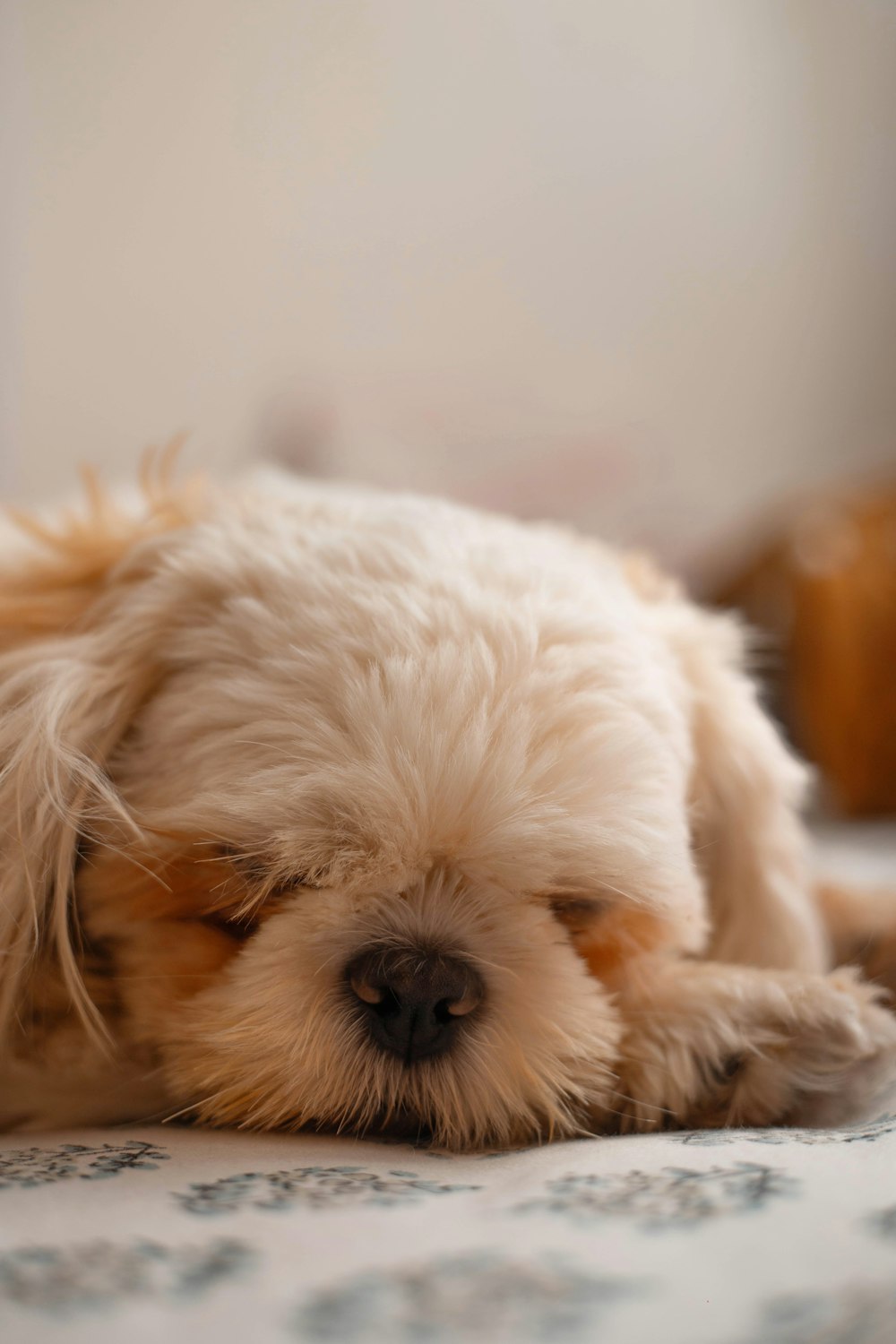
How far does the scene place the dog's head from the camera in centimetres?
95

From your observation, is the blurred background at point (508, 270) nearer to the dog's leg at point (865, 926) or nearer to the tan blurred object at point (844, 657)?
the tan blurred object at point (844, 657)

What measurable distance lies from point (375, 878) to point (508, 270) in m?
3.22

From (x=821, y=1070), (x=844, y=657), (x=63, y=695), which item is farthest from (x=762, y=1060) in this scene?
(x=844, y=657)

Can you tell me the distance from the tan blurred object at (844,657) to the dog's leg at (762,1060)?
194 cm

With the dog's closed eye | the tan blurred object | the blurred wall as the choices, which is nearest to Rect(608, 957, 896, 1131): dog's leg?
the dog's closed eye

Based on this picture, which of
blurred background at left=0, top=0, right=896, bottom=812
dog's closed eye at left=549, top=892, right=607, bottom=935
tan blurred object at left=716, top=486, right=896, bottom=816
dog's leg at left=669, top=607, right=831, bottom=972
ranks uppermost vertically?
blurred background at left=0, top=0, right=896, bottom=812

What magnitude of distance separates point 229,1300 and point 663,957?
2.07 ft

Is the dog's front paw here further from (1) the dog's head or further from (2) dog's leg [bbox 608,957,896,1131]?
(1) the dog's head

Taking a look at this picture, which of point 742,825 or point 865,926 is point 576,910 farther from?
point 865,926

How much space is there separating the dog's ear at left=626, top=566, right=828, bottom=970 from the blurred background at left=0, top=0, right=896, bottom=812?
1.62 metres

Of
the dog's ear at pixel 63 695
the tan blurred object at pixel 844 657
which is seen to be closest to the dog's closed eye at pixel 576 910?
the dog's ear at pixel 63 695

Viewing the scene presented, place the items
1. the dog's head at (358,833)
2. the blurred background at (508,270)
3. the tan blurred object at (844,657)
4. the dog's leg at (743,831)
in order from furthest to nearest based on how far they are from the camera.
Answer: the blurred background at (508,270) → the tan blurred object at (844,657) → the dog's leg at (743,831) → the dog's head at (358,833)

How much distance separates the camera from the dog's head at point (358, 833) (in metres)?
0.95

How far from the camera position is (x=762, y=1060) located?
99 cm
